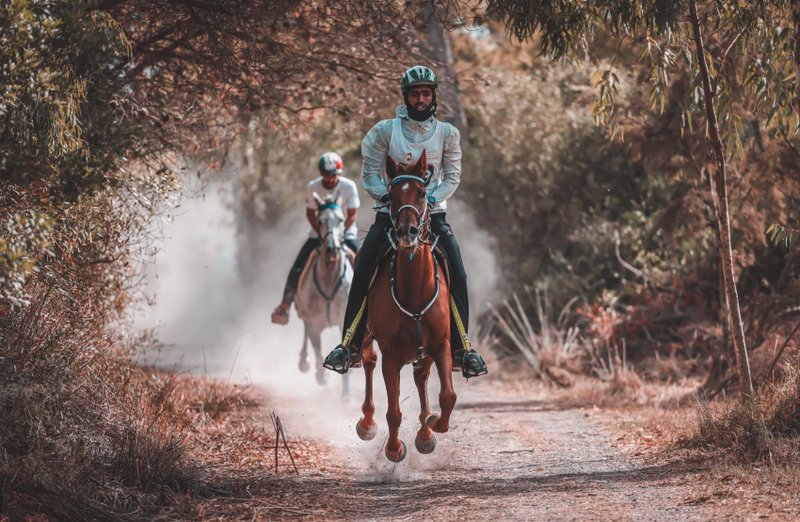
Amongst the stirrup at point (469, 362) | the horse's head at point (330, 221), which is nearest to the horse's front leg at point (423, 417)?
the stirrup at point (469, 362)

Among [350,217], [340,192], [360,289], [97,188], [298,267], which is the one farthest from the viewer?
[298,267]

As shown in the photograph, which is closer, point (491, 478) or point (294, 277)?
point (491, 478)

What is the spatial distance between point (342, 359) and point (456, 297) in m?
1.16

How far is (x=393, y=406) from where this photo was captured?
373 inches

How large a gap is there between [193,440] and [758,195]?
8185 millimetres

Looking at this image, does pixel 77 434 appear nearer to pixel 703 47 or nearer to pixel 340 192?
pixel 703 47

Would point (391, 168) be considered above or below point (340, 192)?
below

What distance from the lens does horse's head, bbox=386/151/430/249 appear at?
858 cm

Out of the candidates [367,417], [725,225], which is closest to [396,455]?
[367,417]

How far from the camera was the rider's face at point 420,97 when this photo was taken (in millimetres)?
9594

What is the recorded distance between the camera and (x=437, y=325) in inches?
368

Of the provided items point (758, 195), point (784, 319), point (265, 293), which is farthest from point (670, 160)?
point (265, 293)

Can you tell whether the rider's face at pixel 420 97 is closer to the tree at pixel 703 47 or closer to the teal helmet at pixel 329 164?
the tree at pixel 703 47

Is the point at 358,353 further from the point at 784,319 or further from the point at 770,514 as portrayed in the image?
the point at 784,319
